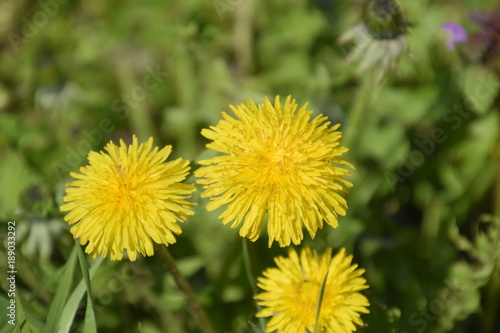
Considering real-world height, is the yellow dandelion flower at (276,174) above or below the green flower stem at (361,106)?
below

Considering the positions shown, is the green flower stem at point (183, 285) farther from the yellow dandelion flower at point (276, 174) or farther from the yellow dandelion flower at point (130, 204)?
the yellow dandelion flower at point (276, 174)

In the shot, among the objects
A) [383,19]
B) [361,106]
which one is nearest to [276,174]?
[383,19]

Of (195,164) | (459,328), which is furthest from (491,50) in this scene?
(195,164)

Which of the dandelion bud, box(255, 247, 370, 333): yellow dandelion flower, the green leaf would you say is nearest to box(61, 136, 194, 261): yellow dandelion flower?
box(255, 247, 370, 333): yellow dandelion flower

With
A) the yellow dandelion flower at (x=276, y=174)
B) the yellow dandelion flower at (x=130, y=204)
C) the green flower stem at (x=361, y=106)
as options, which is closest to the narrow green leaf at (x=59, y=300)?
the yellow dandelion flower at (x=130, y=204)

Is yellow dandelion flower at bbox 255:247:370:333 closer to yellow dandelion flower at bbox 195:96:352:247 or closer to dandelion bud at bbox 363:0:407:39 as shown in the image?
yellow dandelion flower at bbox 195:96:352:247
